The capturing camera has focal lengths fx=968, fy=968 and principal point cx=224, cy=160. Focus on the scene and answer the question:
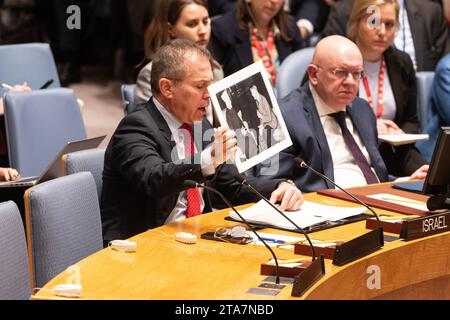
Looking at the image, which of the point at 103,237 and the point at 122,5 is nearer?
the point at 103,237

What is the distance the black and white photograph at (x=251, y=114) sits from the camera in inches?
136

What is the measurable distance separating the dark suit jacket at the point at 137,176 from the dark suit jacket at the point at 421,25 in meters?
2.55

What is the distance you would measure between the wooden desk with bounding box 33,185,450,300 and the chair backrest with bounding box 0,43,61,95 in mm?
2447

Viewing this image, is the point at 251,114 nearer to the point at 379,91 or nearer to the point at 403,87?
the point at 379,91

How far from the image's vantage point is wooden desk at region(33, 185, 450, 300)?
105 inches

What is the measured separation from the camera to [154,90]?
151 inches

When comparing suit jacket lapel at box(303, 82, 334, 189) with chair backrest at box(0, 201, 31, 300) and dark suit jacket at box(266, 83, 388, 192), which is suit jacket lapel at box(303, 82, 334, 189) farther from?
chair backrest at box(0, 201, 31, 300)

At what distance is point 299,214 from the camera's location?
358 centimetres

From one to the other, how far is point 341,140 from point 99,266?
190cm

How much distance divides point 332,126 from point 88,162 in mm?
1268

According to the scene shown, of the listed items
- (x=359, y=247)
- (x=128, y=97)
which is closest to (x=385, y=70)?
(x=128, y=97)

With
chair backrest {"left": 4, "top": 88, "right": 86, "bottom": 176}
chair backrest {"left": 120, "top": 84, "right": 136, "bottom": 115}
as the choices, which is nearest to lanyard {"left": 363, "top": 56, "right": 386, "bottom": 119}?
chair backrest {"left": 120, "top": 84, "right": 136, "bottom": 115}
